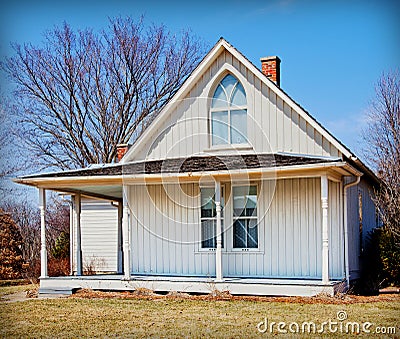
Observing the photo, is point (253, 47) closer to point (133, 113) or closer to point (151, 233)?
point (151, 233)

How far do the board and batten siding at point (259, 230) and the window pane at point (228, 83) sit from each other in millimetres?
2688

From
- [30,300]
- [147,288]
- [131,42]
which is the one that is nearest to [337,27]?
Answer: [147,288]

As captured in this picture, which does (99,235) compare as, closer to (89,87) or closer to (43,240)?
(43,240)

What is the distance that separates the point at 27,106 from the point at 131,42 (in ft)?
22.0

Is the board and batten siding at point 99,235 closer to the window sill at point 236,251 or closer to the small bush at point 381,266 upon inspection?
the window sill at point 236,251

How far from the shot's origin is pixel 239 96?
16.1 meters

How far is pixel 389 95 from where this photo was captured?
68.0 ft

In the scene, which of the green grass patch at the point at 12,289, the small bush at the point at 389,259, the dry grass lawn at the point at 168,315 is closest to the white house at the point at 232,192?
the small bush at the point at 389,259

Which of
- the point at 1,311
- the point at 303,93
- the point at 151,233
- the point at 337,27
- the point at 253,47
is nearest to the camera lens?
the point at 1,311

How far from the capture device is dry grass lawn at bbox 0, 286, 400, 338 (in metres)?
10.1

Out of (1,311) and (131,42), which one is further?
(131,42)

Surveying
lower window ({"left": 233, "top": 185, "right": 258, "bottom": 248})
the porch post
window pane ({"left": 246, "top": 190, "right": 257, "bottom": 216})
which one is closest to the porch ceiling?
lower window ({"left": 233, "top": 185, "right": 258, "bottom": 248})

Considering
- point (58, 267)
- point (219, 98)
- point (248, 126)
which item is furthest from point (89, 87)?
point (248, 126)

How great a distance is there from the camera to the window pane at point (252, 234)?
50.0 feet
